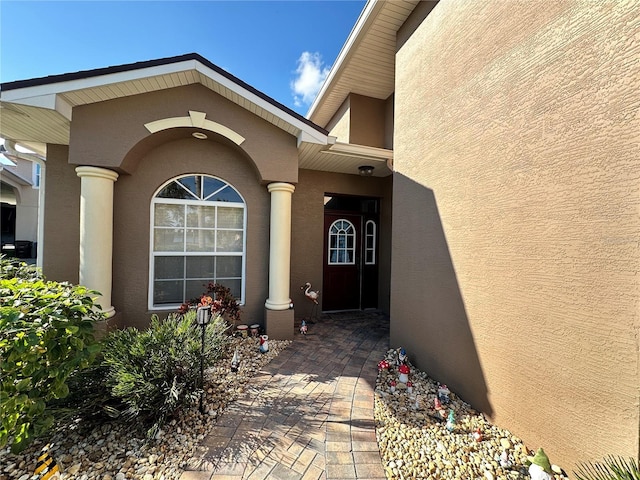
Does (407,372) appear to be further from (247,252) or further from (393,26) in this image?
(393,26)

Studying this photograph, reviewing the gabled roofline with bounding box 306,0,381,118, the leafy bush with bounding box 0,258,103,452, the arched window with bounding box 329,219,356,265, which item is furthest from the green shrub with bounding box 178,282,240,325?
the gabled roofline with bounding box 306,0,381,118

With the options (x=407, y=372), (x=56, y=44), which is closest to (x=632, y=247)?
(x=407, y=372)

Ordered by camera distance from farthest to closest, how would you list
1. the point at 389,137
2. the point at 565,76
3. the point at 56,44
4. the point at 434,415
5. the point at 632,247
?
1. the point at 389,137
2. the point at 56,44
3. the point at 434,415
4. the point at 565,76
5. the point at 632,247

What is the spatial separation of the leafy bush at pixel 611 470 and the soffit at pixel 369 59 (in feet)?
20.1

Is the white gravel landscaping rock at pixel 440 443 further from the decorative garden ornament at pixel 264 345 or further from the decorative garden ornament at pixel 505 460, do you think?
the decorative garden ornament at pixel 264 345

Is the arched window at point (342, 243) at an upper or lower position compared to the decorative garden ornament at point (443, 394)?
upper

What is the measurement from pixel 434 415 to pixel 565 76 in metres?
3.59

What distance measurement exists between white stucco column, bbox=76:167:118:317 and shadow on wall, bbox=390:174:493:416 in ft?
16.0

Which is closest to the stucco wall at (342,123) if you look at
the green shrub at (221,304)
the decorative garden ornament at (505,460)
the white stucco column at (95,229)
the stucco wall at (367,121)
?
the stucco wall at (367,121)

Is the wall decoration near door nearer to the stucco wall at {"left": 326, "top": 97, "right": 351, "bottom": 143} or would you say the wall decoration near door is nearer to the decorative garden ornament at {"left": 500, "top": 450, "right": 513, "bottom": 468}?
the stucco wall at {"left": 326, "top": 97, "right": 351, "bottom": 143}

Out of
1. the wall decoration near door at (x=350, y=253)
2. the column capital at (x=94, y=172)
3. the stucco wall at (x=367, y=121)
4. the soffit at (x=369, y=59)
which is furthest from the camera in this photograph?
the wall decoration near door at (x=350, y=253)

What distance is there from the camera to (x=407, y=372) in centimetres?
357

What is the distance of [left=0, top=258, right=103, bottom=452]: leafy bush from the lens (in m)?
1.96

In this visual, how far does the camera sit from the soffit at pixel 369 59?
460cm
